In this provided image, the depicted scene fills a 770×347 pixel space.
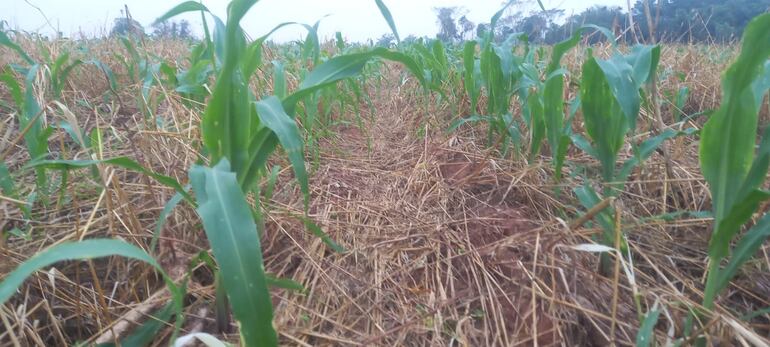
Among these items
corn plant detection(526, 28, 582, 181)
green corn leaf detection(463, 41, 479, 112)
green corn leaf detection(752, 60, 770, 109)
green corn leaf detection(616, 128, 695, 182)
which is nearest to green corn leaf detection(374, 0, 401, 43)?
corn plant detection(526, 28, 582, 181)

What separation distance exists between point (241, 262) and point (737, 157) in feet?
2.71

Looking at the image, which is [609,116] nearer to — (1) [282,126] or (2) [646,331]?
(2) [646,331]

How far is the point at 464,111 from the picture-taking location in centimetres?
227

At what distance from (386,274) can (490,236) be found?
29 cm

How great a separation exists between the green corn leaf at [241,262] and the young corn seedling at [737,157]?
2.35 feet

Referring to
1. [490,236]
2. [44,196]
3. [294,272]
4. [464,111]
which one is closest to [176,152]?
[44,196]

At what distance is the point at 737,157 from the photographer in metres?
0.72

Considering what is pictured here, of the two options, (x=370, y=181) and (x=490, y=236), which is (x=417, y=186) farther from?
(x=490, y=236)

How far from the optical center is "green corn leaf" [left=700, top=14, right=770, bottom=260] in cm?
66

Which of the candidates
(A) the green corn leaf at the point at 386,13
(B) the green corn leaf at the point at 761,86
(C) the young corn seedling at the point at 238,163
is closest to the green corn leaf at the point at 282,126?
(C) the young corn seedling at the point at 238,163

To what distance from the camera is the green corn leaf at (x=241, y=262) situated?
505 mm

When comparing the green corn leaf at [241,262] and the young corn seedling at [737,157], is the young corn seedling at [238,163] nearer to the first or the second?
the green corn leaf at [241,262]

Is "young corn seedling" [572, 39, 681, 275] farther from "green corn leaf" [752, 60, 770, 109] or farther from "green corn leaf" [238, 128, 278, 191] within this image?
"green corn leaf" [238, 128, 278, 191]

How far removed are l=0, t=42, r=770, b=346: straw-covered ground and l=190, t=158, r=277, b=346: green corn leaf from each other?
0.23 meters
